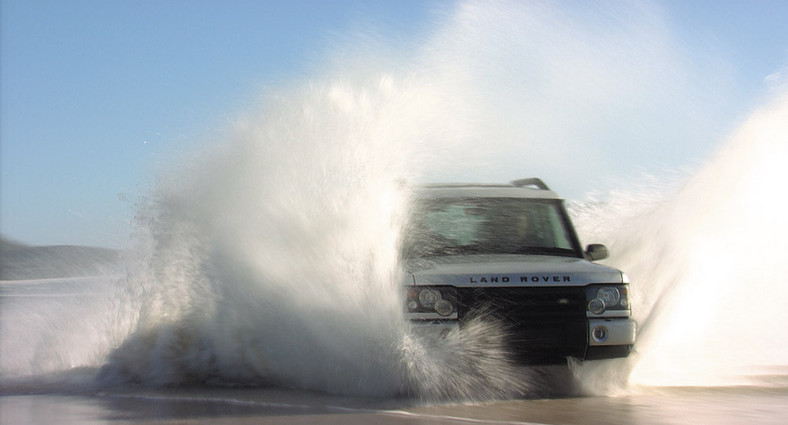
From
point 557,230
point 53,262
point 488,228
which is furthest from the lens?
point 53,262

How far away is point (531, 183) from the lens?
8148mm

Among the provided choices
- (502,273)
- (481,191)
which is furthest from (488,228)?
(502,273)

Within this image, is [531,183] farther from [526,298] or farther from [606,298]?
[526,298]

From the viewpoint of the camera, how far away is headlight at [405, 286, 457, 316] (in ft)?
19.1

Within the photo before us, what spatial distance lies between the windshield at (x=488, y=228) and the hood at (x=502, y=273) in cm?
34

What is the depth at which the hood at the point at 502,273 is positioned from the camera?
5.88m

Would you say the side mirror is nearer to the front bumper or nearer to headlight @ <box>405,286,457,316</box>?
the front bumper

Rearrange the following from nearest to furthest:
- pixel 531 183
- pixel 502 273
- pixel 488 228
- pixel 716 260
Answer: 1. pixel 502 273
2. pixel 488 228
3. pixel 531 183
4. pixel 716 260

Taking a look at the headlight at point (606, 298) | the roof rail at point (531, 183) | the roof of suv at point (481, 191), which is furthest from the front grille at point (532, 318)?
the roof rail at point (531, 183)

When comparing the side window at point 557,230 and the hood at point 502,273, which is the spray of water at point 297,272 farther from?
the side window at point 557,230

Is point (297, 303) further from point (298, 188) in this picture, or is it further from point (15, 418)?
point (15, 418)

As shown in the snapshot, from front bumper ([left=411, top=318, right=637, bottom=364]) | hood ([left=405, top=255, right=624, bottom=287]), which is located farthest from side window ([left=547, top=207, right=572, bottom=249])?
front bumper ([left=411, top=318, right=637, bottom=364])

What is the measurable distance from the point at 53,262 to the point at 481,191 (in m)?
17.3

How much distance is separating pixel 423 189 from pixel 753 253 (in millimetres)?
4773
